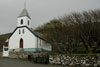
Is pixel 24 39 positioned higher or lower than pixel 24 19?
lower

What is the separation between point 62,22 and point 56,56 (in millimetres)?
6887

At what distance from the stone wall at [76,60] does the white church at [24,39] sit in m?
10.6

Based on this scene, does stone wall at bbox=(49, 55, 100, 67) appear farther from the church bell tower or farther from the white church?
the church bell tower

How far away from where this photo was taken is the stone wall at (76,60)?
494 inches

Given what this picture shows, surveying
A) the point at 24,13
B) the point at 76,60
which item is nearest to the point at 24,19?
the point at 24,13

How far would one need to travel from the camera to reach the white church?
2547 centimetres

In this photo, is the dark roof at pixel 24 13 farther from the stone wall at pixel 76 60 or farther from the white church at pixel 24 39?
the stone wall at pixel 76 60

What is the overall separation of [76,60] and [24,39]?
51.9 feet

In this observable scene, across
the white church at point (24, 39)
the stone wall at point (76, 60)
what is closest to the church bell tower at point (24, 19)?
the white church at point (24, 39)

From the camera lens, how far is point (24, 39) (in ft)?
86.6

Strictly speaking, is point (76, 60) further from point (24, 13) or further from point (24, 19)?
point (24, 13)

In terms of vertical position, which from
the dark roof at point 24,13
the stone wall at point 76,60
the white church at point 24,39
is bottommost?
the stone wall at point 76,60

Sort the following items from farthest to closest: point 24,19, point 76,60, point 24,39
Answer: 1. point 24,19
2. point 24,39
3. point 76,60

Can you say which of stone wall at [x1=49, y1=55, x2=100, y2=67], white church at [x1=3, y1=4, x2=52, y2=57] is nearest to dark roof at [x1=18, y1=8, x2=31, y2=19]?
white church at [x1=3, y1=4, x2=52, y2=57]
